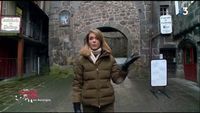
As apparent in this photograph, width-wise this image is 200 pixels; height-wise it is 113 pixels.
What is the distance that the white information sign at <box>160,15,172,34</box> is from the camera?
1847 centimetres

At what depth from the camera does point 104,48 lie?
3857mm

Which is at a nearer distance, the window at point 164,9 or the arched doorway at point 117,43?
the window at point 164,9

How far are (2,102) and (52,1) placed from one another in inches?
473

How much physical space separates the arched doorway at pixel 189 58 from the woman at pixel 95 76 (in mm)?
11649

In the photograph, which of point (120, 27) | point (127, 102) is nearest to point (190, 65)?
point (120, 27)

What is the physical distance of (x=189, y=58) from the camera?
16.2m

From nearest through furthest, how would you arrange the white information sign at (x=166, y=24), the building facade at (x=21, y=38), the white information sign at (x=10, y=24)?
the white information sign at (x=10, y=24) → the building facade at (x=21, y=38) → the white information sign at (x=166, y=24)

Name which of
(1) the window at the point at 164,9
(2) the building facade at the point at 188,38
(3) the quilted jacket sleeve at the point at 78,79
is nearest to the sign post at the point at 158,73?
(2) the building facade at the point at 188,38

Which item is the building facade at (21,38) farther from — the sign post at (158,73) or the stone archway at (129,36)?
the sign post at (158,73)

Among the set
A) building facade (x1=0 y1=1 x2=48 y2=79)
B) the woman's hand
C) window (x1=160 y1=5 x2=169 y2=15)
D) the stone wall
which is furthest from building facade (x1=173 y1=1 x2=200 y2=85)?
the woman's hand

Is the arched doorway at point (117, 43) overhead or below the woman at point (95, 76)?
overhead

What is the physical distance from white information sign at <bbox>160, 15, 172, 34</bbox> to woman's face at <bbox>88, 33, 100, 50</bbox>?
15.2 m

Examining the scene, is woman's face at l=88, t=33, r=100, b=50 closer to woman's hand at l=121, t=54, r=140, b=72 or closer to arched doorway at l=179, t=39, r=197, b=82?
woman's hand at l=121, t=54, r=140, b=72

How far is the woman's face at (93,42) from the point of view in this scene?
3822 mm
